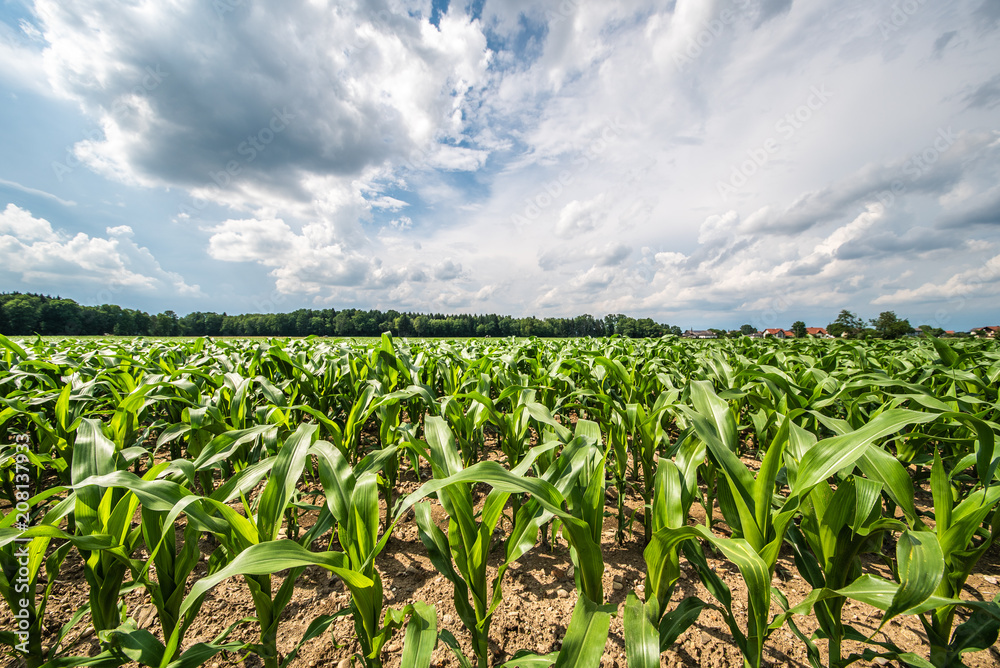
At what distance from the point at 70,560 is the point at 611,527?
3.37 meters

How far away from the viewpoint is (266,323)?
169ft

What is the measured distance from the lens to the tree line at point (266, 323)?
115 ft

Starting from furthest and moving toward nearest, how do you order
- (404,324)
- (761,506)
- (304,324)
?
1. (404,324)
2. (304,324)
3. (761,506)

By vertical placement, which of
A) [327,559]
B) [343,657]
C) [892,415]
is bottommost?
[343,657]

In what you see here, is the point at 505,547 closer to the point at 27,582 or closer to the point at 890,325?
the point at 27,582

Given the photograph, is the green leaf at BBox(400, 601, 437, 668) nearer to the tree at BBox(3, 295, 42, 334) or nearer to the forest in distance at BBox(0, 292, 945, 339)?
the forest in distance at BBox(0, 292, 945, 339)

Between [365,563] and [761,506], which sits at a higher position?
[761,506]

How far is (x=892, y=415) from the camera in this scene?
3.97 feet

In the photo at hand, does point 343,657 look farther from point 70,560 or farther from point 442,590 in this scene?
point 70,560

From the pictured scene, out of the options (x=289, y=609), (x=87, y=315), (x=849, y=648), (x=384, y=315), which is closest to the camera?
(x=849, y=648)

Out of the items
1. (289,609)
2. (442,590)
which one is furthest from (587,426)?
(289,609)

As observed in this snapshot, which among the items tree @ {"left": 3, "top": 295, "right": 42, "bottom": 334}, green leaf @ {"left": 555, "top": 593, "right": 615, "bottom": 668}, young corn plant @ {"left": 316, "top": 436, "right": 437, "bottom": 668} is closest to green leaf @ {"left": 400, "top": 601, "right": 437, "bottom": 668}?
young corn plant @ {"left": 316, "top": 436, "right": 437, "bottom": 668}

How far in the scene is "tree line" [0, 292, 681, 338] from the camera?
35.0 meters

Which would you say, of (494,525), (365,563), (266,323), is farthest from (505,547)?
(266,323)
